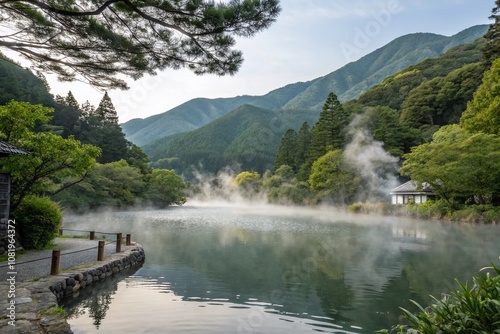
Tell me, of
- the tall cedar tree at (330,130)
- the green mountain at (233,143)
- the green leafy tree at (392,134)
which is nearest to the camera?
the green leafy tree at (392,134)

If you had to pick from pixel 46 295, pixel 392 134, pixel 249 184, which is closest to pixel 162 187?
pixel 249 184

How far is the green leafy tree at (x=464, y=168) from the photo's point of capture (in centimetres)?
2225

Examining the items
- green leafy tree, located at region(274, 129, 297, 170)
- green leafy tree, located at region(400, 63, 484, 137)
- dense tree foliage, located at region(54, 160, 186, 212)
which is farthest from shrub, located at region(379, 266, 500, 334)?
→ green leafy tree, located at region(274, 129, 297, 170)

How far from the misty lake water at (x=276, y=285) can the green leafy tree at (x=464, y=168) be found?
8863 mm

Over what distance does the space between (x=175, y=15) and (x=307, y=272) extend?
Result: 737 centimetres

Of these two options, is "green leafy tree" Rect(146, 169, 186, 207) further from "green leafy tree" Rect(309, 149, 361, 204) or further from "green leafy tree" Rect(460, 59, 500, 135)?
"green leafy tree" Rect(460, 59, 500, 135)

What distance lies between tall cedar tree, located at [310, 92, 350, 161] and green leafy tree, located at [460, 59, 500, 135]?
15884 mm

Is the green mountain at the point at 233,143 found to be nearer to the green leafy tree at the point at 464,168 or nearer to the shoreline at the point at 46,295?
the green leafy tree at the point at 464,168

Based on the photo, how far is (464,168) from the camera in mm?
22484

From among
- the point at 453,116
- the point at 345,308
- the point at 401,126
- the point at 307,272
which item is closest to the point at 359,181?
the point at 401,126

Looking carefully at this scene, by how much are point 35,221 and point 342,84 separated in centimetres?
13079

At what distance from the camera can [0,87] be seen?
31797mm

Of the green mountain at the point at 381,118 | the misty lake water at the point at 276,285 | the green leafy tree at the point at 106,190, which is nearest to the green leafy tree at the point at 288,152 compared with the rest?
the green mountain at the point at 381,118

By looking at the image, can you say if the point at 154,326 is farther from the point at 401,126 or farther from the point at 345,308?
the point at 401,126
